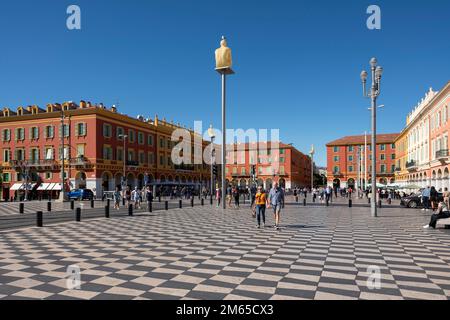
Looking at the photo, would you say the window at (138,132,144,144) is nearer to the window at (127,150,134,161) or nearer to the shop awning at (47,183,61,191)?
the window at (127,150,134,161)

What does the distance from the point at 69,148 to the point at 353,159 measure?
68.2m

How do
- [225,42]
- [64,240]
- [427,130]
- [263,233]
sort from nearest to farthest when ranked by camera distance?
[64,240]
[263,233]
[225,42]
[427,130]

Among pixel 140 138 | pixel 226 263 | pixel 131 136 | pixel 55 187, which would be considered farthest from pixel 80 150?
pixel 226 263

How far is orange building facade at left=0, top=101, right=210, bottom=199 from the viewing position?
46906 mm

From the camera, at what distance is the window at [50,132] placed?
49.0 m

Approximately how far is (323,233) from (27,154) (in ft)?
157

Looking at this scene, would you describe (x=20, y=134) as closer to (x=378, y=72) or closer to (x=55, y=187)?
(x=55, y=187)

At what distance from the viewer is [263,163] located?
9825 cm

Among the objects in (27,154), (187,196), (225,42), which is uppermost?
(225,42)

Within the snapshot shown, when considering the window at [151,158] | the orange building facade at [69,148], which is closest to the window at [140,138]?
the orange building facade at [69,148]

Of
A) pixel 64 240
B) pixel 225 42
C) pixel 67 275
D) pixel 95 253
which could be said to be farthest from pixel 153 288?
pixel 225 42

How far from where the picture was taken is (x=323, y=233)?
43.3 feet

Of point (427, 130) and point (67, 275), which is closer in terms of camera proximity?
point (67, 275)

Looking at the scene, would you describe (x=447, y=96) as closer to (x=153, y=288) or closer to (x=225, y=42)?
(x=225, y=42)
